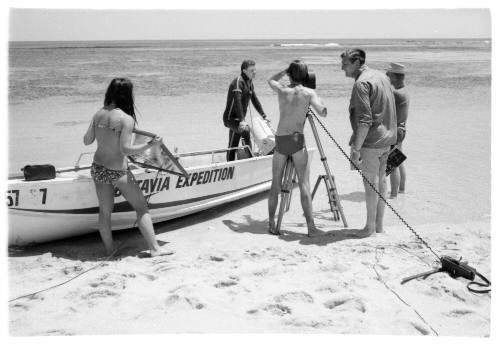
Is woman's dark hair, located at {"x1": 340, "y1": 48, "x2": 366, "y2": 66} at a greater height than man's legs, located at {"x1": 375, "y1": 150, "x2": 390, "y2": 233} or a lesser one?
greater

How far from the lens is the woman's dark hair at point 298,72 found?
559cm

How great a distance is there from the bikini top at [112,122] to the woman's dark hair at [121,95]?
0.13m

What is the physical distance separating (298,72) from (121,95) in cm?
169

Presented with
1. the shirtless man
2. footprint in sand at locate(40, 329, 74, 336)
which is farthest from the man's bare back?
footprint in sand at locate(40, 329, 74, 336)

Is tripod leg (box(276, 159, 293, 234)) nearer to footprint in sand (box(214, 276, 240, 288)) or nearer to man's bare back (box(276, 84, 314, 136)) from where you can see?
man's bare back (box(276, 84, 314, 136))

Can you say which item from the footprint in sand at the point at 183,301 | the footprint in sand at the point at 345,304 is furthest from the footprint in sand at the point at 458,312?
the footprint in sand at the point at 183,301

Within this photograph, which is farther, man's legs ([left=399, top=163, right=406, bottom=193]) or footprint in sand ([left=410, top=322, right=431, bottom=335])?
man's legs ([left=399, top=163, right=406, bottom=193])

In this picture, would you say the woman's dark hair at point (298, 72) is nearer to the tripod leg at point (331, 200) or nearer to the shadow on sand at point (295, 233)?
the tripod leg at point (331, 200)

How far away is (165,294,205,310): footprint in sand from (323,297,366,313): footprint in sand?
3.06 feet

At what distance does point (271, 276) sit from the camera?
15.9ft

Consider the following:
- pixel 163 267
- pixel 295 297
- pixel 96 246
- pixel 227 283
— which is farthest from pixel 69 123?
pixel 295 297

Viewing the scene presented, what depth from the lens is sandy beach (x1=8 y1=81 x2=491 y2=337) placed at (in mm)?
4059

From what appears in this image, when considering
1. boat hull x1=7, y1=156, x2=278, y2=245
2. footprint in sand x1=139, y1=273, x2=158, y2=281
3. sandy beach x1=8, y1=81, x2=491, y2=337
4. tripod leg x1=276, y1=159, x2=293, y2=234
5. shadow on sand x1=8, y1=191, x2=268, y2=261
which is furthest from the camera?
tripod leg x1=276, y1=159, x2=293, y2=234

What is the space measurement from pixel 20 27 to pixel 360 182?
514cm
